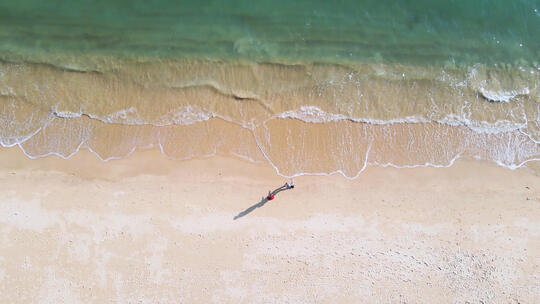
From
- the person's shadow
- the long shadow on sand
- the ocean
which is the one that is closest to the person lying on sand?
the person's shadow

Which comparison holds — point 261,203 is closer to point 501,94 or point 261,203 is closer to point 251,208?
point 251,208

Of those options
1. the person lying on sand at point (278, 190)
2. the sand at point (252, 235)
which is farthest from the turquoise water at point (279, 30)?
the person lying on sand at point (278, 190)

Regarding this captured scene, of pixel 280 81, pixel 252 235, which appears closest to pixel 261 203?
pixel 252 235

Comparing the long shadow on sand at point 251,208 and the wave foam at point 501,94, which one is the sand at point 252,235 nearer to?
the long shadow on sand at point 251,208

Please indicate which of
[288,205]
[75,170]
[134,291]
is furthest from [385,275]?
[75,170]

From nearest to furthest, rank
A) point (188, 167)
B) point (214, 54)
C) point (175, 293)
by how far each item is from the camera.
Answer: point (175, 293)
point (188, 167)
point (214, 54)

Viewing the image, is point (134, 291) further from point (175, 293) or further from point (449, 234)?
point (449, 234)

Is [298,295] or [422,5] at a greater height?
[422,5]
